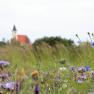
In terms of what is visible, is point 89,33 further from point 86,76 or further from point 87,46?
point 87,46

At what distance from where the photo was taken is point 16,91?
127 centimetres

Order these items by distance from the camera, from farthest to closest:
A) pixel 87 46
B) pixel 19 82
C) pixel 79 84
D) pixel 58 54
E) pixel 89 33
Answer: pixel 58 54 → pixel 87 46 → pixel 89 33 → pixel 79 84 → pixel 19 82

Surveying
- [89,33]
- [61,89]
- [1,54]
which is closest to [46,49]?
[1,54]

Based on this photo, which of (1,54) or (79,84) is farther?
(1,54)

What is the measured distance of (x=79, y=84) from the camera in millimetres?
2359

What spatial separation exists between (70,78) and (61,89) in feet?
1.97

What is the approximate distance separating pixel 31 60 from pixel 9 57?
1.62ft

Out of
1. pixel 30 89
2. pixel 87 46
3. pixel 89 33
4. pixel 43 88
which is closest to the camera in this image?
pixel 30 89

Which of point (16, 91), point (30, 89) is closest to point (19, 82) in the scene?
point (16, 91)

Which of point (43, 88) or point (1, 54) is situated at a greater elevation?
point (1, 54)

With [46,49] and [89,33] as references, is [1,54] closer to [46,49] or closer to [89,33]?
[46,49]

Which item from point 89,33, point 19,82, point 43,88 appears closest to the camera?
point 19,82

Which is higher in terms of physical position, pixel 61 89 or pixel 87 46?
pixel 87 46

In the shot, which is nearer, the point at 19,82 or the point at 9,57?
the point at 19,82
